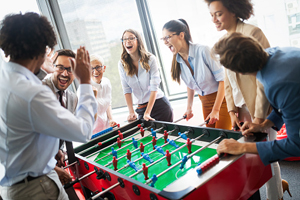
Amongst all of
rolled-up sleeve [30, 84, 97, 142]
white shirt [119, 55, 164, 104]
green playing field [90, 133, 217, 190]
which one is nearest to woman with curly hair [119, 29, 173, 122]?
white shirt [119, 55, 164, 104]

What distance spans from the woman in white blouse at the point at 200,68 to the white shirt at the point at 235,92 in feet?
1.03

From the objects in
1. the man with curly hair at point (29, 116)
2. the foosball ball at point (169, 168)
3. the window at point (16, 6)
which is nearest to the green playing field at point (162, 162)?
the foosball ball at point (169, 168)

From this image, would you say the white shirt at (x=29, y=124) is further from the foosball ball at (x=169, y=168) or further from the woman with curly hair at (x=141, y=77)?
the woman with curly hair at (x=141, y=77)

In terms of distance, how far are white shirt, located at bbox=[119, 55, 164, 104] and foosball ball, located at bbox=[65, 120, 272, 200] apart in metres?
0.62

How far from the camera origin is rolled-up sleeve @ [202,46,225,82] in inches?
93.6

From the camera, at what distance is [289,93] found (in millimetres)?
1141

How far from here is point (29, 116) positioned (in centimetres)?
111

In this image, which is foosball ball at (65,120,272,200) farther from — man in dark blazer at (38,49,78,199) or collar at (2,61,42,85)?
collar at (2,61,42,85)

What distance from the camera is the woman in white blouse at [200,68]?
2382 millimetres

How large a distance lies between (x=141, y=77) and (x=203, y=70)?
80 cm

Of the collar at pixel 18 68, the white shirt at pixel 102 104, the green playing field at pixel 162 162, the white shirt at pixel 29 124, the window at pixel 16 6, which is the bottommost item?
the green playing field at pixel 162 162

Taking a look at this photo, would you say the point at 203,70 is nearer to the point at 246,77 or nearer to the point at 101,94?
the point at 246,77

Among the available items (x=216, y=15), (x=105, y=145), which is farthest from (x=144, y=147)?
(x=216, y=15)

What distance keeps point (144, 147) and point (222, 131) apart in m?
0.63
